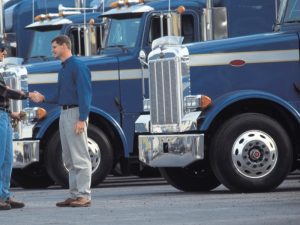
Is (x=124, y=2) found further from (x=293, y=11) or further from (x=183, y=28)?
(x=293, y=11)

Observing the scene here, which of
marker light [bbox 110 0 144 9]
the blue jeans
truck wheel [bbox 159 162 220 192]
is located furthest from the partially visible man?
marker light [bbox 110 0 144 9]

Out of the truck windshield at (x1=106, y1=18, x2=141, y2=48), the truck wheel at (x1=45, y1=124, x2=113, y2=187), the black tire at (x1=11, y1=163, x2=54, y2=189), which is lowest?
the black tire at (x1=11, y1=163, x2=54, y2=189)

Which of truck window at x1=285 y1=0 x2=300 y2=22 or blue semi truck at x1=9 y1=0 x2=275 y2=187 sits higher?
truck window at x1=285 y1=0 x2=300 y2=22

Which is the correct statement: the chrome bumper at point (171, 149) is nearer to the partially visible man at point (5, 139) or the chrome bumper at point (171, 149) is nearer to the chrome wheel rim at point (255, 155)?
the chrome wheel rim at point (255, 155)

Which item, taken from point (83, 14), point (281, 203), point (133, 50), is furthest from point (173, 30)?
point (281, 203)

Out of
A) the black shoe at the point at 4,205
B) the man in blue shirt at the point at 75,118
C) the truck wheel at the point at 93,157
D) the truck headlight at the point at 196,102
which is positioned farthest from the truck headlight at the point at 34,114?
the black shoe at the point at 4,205

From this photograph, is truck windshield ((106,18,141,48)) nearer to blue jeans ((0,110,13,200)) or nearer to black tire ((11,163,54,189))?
black tire ((11,163,54,189))

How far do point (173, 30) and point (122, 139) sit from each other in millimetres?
1553

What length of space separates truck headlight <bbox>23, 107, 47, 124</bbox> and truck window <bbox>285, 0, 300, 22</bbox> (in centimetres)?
393

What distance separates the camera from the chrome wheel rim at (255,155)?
15.6 meters

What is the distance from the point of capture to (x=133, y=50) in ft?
64.2

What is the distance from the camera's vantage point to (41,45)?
22.4m

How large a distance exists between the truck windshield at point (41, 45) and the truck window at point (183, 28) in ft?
9.31

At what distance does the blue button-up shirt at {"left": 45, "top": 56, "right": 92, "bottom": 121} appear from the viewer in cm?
1443
